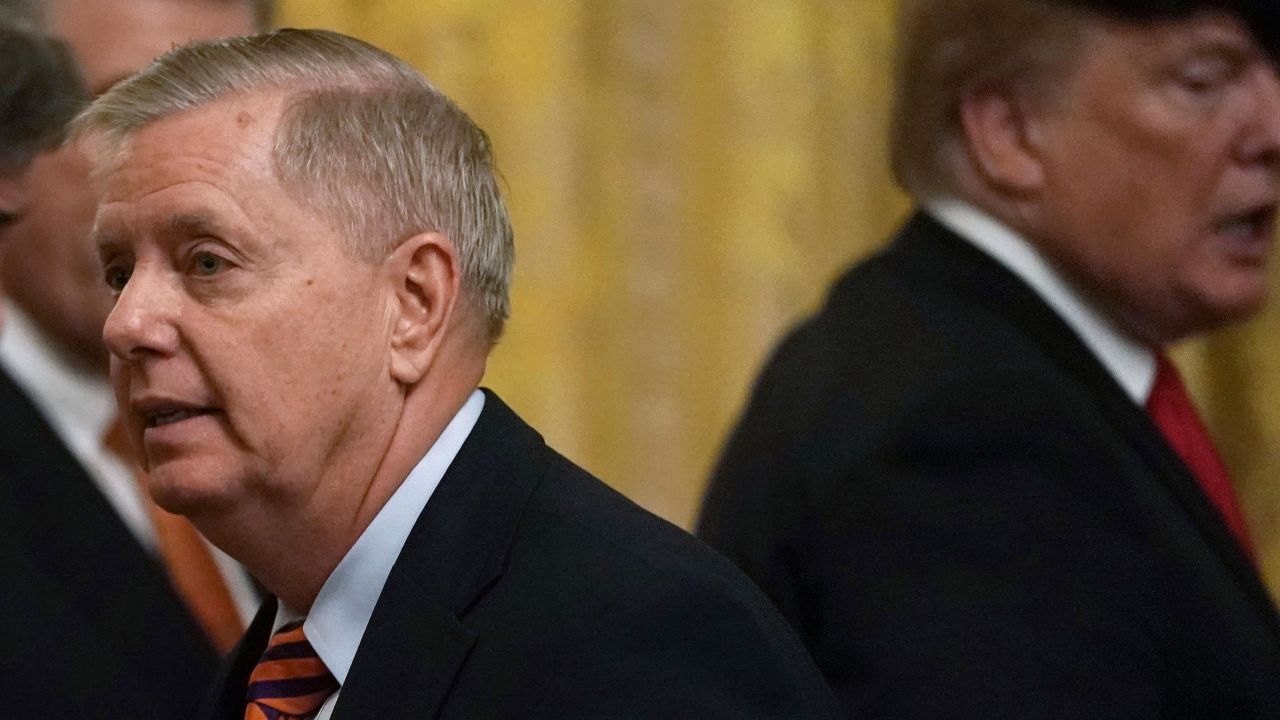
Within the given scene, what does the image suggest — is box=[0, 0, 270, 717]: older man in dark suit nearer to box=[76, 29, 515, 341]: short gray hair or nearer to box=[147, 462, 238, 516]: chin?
box=[76, 29, 515, 341]: short gray hair

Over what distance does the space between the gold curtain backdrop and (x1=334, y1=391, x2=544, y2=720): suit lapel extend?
2.28 meters

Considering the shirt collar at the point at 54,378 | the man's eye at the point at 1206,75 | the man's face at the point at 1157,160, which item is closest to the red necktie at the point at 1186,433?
the man's face at the point at 1157,160

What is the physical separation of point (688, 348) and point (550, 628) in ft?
8.57

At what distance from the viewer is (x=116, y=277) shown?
1.54 meters

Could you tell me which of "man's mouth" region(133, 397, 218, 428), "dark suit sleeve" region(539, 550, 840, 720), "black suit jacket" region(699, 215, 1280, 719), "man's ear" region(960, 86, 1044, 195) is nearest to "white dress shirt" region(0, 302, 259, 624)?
"black suit jacket" region(699, 215, 1280, 719)

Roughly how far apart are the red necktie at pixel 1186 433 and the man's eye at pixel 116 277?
1340mm

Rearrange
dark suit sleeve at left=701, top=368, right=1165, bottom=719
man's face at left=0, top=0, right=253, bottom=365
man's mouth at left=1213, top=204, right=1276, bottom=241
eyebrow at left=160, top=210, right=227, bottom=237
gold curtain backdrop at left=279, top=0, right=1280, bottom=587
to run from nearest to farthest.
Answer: eyebrow at left=160, top=210, right=227, bottom=237 → dark suit sleeve at left=701, top=368, right=1165, bottom=719 → man's mouth at left=1213, top=204, right=1276, bottom=241 → man's face at left=0, top=0, right=253, bottom=365 → gold curtain backdrop at left=279, top=0, right=1280, bottom=587

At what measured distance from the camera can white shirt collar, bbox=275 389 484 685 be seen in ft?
4.83

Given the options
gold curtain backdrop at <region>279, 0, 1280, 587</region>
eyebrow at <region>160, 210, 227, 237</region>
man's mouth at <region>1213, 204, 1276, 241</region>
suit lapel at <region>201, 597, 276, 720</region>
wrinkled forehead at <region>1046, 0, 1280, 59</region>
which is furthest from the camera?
gold curtain backdrop at <region>279, 0, 1280, 587</region>

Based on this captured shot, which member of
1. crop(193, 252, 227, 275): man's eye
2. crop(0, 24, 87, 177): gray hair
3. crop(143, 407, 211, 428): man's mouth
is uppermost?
crop(0, 24, 87, 177): gray hair

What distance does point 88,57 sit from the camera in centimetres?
257

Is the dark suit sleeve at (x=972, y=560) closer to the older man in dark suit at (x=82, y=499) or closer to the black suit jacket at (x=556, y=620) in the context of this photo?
the black suit jacket at (x=556, y=620)

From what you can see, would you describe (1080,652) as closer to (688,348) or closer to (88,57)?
(88,57)

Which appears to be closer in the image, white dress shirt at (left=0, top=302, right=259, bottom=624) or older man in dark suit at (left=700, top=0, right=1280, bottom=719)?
older man in dark suit at (left=700, top=0, right=1280, bottom=719)
